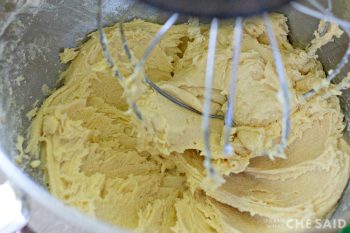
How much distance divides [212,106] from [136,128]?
17cm

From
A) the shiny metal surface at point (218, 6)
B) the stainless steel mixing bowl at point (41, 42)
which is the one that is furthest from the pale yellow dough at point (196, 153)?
the shiny metal surface at point (218, 6)

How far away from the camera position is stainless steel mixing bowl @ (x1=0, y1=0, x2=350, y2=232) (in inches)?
34.3

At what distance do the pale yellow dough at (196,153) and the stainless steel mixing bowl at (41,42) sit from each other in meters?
0.04

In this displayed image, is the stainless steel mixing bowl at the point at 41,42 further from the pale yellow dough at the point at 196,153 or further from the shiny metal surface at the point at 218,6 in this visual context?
the shiny metal surface at the point at 218,6

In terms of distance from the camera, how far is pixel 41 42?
95 cm

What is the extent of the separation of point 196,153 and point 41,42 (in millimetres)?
405

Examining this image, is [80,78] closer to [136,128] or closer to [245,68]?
[136,128]

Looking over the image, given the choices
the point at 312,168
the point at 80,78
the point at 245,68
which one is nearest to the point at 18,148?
Result: the point at 80,78

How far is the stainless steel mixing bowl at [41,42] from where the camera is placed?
871 millimetres

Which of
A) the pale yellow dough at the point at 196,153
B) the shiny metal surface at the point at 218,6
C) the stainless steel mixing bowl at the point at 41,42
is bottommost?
the pale yellow dough at the point at 196,153

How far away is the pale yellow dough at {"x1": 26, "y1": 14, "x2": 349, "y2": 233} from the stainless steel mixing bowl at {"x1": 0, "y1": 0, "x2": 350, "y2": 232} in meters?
0.04

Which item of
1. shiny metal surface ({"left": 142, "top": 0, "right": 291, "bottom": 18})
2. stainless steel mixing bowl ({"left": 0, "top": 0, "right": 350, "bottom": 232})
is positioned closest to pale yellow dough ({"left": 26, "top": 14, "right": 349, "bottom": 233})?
stainless steel mixing bowl ({"left": 0, "top": 0, "right": 350, "bottom": 232})

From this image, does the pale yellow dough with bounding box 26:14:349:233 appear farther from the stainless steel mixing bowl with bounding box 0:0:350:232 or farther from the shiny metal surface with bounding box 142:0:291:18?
the shiny metal surface with bounding box 142:0:291:18

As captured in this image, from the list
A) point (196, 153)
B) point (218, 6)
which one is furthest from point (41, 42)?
point (218, 6)
